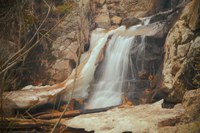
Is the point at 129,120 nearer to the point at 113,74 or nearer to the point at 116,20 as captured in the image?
the point at 113,74

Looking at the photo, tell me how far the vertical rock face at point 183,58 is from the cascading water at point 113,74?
2.41m

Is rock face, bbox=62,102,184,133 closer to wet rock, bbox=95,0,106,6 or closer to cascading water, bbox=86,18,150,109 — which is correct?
cascading water, bbox=86,18,150,109

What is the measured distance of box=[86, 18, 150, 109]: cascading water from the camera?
10852 mm

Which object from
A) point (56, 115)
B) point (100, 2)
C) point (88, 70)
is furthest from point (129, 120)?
point (100, 2)

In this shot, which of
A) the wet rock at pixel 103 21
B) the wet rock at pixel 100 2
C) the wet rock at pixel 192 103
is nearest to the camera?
the wet rock at pixel 192 103

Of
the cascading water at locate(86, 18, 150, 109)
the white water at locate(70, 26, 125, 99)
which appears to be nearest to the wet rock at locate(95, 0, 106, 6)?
the white water at locate(70, 26, 125, 99)

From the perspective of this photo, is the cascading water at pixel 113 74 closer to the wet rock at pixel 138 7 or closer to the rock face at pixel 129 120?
the rock face at pixel 129 120

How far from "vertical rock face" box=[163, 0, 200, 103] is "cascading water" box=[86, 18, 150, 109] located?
95.0 inches

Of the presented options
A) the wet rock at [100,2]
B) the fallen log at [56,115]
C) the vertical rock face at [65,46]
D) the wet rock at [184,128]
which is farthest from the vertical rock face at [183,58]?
the wet rock at [100,2]

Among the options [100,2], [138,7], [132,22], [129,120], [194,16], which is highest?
[194,16]

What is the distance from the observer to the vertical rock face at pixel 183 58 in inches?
330

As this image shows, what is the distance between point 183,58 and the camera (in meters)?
8.70

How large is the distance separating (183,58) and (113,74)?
4018mm

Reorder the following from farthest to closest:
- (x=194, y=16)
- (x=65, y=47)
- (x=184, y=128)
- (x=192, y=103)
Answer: (x=65, y=47), (x=194, y=16), (x=192, y=103), (x=184, y=128)
